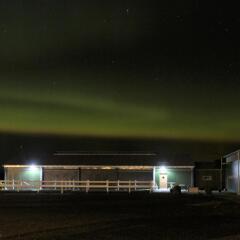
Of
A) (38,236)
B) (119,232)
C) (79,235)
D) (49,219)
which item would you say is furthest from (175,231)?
(49,219)

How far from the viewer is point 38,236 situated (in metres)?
16.6

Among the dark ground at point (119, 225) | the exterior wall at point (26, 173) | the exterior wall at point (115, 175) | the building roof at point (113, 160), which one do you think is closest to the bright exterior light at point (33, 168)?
the exterior wall at point (26, 173)

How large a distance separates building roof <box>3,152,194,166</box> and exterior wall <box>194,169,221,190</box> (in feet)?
6.08

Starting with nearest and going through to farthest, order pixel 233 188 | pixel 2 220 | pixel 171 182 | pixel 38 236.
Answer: pixel 38 236 < pixel 2 220 < pixel 233 188 < pixel 171 182

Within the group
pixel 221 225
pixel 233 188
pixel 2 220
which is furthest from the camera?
pixel 233 188

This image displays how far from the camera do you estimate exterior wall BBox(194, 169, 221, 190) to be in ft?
228

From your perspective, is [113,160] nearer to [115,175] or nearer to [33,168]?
[115,175]

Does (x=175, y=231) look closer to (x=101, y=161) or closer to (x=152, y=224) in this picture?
(x=152, y=224)

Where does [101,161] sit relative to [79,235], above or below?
above

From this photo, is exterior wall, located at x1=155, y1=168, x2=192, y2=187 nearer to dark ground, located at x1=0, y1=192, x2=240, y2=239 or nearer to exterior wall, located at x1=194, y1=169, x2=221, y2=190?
exterior wall, located at x1=194, y1=169, x2=221, y2=190

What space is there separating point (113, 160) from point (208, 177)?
39.7 ft

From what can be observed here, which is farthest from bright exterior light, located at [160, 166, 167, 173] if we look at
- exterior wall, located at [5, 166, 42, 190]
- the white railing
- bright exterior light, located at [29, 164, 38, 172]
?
bright exterior light, located at [29, 164, 38, 172]

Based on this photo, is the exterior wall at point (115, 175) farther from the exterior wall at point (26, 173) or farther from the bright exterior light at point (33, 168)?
the bright exterior light at point (33, 168)

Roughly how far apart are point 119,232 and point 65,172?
52908mm
